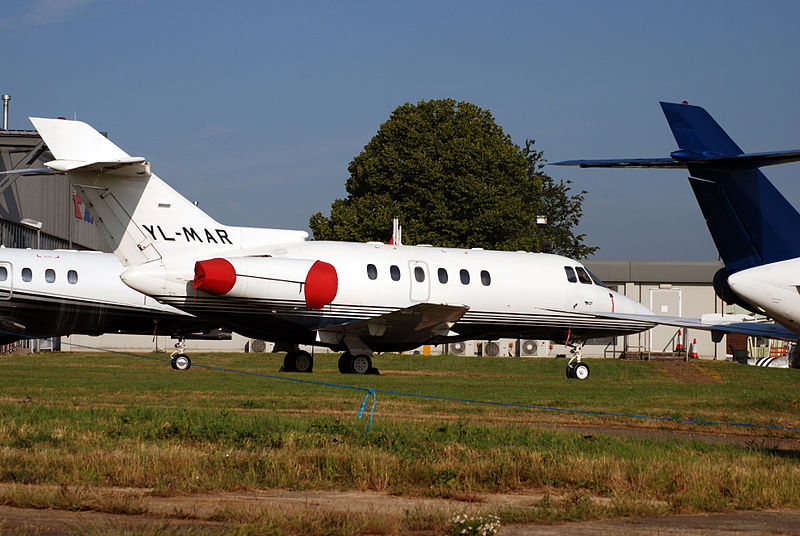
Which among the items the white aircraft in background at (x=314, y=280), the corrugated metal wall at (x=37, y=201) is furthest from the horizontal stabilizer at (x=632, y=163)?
the corrugated metal wall at (x=37, y=201)

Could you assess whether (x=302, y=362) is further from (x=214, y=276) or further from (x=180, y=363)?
(x=214, y=276)

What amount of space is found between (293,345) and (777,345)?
123 feet

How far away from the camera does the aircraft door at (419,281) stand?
86.5 feet

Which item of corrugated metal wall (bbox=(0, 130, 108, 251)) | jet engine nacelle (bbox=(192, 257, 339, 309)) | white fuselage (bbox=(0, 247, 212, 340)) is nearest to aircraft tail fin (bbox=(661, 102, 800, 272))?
jet engine nacelle (bbox=(192, 257, 339, 309))

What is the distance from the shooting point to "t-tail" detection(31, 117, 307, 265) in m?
22.5

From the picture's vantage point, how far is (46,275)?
2866 centimetres

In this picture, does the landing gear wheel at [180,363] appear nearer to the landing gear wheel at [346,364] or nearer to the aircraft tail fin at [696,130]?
the landing gear wheel at [346,364]

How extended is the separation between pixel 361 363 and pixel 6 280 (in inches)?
394

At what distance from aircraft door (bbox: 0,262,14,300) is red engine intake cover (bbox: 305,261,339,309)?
8.96m

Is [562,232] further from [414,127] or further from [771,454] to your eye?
[771,454]

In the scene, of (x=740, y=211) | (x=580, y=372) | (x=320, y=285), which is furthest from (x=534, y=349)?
(x=740, y=211)

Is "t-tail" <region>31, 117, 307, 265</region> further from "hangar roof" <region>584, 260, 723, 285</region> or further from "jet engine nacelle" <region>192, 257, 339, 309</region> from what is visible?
"hangar roof" <region>584, 260, 723, 285</region>

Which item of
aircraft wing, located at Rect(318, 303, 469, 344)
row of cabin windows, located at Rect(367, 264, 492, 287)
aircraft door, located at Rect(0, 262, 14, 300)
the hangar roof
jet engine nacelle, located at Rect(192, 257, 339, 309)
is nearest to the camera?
jet engine nacelle, located at Rect(192, 257, 339, 309)

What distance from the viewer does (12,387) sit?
65.6ft
